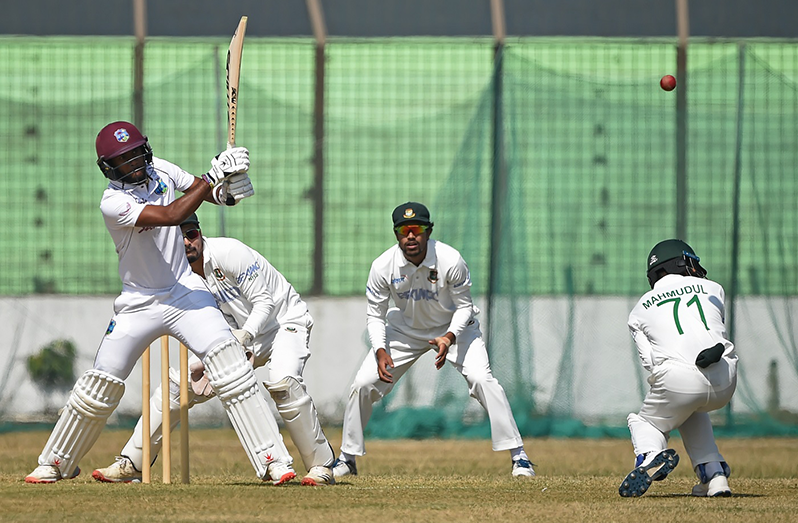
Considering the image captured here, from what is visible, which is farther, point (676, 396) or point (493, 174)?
point (493, 174)

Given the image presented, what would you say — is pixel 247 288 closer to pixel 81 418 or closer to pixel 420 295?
pixel 420 295

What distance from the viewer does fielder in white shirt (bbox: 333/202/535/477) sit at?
786 centimetres

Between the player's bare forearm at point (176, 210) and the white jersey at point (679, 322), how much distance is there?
2.09m

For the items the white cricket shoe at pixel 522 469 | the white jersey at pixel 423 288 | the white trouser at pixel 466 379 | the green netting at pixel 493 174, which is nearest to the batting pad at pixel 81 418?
the white trouser at pixel 466 379

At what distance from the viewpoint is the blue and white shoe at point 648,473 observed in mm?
6051

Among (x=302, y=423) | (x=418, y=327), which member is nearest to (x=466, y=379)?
(x=418, y=327)

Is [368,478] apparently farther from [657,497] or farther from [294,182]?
[294,182]

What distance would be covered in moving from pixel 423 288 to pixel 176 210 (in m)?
2.20

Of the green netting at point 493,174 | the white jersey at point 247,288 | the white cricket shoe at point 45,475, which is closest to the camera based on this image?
the white cricket shoe at point 45,475

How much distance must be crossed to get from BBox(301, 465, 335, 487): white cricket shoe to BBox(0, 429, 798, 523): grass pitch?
0.08 metres

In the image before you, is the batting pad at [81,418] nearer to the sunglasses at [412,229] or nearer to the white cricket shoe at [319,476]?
the white cricket shoe at [319,476]

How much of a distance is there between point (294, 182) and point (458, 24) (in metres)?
2.28

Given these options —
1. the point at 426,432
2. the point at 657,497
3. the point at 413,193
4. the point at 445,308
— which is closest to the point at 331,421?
the point at 426,432

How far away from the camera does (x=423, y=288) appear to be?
8.11 metres
